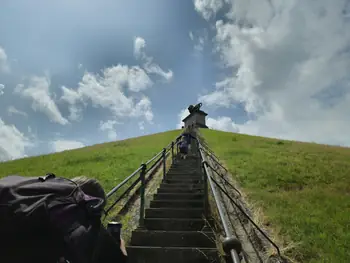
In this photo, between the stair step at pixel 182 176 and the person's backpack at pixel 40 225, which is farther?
the stair step at pixel 182 176

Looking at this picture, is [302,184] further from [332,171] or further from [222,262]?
[222,262]

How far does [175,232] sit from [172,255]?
61 centimetres

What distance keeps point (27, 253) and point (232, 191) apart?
24.8ft

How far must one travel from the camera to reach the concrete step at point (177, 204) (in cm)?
643

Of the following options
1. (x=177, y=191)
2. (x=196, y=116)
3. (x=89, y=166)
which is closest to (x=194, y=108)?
(x=196, y=116)

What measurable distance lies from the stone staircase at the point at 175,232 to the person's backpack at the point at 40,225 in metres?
2.46

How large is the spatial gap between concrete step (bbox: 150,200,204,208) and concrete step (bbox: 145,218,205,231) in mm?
1050

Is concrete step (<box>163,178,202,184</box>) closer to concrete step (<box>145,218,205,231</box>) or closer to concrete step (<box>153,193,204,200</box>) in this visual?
concrete step (<box>153,193,204,200</box>)

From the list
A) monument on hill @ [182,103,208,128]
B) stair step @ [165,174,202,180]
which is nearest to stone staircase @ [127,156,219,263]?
stair step @ [165,174,202,180]

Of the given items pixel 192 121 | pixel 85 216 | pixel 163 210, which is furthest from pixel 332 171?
pixel 192 121

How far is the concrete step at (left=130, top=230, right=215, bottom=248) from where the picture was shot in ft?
15.3

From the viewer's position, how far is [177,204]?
21.5ft

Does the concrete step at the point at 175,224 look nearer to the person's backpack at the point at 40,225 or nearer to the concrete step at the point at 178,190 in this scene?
the concrete step at the point at 178,190

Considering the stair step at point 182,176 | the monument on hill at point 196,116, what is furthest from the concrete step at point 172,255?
the monument on hill at point 196,116
